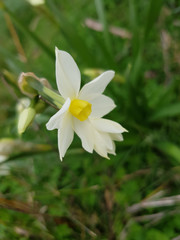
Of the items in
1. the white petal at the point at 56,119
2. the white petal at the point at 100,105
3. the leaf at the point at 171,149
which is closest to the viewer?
the white petal at the point at 56,119

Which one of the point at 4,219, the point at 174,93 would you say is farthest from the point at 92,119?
the point at 174,93

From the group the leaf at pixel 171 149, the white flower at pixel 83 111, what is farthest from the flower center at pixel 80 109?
the leaf at pixel 171 149

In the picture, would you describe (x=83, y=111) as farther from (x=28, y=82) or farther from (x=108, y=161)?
(x=108, y=161)

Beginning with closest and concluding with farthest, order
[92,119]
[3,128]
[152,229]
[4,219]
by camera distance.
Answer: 1. [92,119]
2. [4,219]
3. [152,229]
4. [3,128]

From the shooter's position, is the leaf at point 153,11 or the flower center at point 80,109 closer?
the flower center at point 80,109

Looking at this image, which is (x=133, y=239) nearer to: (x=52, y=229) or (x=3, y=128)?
(x=52, y=229)

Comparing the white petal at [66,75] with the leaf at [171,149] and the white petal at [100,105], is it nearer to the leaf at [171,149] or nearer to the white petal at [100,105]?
the white petal at [100,105]

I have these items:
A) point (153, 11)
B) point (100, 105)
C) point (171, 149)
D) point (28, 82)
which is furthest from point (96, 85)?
point (153, 11)
